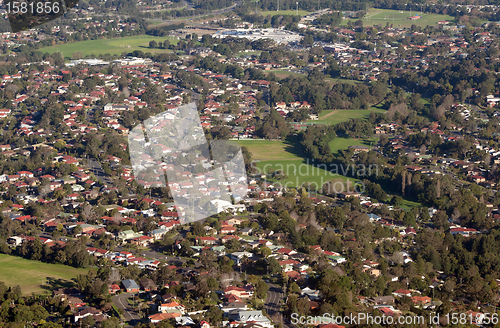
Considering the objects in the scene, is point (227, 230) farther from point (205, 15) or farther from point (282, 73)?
point (205, 15)

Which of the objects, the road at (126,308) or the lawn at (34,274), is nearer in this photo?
the road at (126,308)

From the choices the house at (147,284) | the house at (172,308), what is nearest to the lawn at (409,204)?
the house at (147,284)

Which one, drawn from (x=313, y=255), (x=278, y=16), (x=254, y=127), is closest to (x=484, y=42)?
(x=278, y=16)

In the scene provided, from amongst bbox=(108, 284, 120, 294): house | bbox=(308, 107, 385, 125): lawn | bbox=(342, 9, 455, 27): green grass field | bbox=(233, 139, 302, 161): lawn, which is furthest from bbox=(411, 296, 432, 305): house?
bbox=(342, 9, 455, 27): green grass field

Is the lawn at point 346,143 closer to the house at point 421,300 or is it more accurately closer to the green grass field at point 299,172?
the green grass field at point 299,172

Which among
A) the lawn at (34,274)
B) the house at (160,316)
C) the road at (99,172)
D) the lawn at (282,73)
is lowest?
the lawn at (282,73)

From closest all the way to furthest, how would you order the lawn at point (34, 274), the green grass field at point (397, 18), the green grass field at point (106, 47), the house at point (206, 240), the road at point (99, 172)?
the lawn at point (34, 274) → the house at point (206, 240) → the road at point (99, 172) → the green grass field at point (106, 47) → the green grass field at point (397, 18)

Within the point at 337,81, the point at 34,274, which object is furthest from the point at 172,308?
the point at 337,81

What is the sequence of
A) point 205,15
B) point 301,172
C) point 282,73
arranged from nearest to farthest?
point 301,172 → point 282,73 → point 205,15
